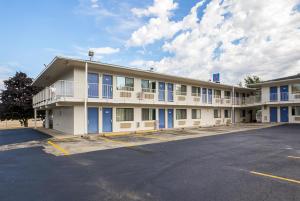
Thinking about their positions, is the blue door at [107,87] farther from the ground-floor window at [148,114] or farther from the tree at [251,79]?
the tree at [251,79]

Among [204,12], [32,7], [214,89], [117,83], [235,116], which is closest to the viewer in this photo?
[32,7]

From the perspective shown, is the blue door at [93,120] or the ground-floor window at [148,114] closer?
the blue door at [93,120]

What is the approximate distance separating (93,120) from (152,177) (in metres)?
11.2

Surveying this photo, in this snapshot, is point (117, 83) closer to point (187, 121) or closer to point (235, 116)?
point (187, 121)

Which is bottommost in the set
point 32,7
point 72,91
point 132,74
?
point 72,91

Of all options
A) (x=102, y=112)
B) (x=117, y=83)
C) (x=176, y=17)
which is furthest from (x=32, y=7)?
(x=176, y=17)

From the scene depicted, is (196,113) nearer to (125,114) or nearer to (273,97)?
(125,114)

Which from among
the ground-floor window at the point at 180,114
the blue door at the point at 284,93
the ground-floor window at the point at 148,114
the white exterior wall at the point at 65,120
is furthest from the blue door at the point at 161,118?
the blue door at the point at 284,93

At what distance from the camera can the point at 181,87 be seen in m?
→ 22.1

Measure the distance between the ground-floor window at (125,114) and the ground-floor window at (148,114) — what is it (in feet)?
4.80

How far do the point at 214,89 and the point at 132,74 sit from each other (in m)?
14.3

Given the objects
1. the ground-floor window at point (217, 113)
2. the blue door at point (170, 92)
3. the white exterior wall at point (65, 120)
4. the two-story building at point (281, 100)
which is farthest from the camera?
the ground-floor window at point (217, 113)

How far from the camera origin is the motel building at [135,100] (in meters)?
14.5

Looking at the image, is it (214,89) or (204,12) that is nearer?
(204,12)
